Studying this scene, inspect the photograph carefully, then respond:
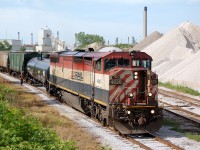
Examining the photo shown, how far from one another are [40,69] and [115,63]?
19.9 meters

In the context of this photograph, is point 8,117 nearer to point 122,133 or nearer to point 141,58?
point 122,133

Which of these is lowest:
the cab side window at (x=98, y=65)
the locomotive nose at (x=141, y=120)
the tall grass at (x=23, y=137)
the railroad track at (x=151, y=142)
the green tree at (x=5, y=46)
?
the railroad track at (x=151, y=142)

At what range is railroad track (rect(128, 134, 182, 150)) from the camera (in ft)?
51.2

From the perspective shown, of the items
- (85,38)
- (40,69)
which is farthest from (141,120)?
(85,38)

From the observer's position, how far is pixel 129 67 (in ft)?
60.6

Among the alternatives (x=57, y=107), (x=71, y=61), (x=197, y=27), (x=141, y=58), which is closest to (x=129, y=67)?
(x=141, y=58)

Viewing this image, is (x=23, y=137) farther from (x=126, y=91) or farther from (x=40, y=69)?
(x=40, y=69)

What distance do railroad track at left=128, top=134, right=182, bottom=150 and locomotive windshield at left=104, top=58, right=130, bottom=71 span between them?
10.4 feet

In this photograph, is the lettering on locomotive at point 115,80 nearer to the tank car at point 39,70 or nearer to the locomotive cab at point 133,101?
the locomotive cab at point 133,101

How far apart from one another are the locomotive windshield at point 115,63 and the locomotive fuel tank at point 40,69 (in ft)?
55.3

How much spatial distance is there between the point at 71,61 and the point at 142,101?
7505 millimetres

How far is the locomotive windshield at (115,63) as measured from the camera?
59.9 feet

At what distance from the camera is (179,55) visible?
6956 centimetres

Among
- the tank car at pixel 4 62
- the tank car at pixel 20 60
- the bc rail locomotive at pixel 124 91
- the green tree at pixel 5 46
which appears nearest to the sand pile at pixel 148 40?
the tank car at pixel 4 62
